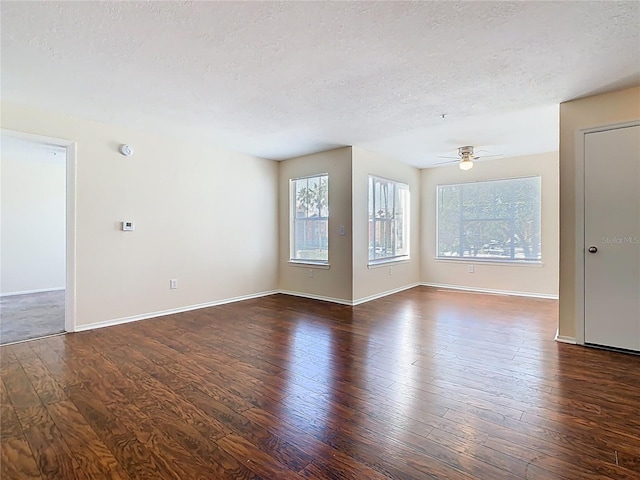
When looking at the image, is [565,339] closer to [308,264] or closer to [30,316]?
[308,264]

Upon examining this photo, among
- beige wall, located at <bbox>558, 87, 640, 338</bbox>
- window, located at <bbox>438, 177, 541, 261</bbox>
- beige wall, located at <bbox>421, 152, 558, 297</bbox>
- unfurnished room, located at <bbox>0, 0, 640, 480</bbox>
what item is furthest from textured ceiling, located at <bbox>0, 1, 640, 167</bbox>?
window, located at <bbox>438, 177, 541, 261</bbox>

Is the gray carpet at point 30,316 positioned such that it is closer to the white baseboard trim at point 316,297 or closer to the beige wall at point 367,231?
the white baseboard trim at point 316,297

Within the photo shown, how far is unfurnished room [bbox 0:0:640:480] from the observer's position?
6.14ft

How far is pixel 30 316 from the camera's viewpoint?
4.53m

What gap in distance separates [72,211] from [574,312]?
5.35 meters

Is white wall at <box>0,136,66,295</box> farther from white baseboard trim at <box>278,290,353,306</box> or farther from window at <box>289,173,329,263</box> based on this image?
white baseboard trim at <box>278,290,353,306</box>

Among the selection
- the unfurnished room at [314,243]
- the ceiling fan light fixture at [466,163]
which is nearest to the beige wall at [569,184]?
the unfurnished room at [314,243]

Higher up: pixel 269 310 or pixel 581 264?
pixel 581 264

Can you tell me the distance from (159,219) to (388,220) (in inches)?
148

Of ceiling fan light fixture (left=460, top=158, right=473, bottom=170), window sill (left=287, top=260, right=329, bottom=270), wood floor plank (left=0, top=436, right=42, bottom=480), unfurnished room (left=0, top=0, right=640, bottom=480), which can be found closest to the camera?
wood floor plank (left=0, top=436, right=42, bottom=480)

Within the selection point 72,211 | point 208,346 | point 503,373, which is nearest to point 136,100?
point 72,211

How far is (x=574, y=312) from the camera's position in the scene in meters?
3.35

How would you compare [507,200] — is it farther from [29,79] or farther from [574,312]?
[29,79]

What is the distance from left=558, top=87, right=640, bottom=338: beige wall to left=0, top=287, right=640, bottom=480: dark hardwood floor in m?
0.40
